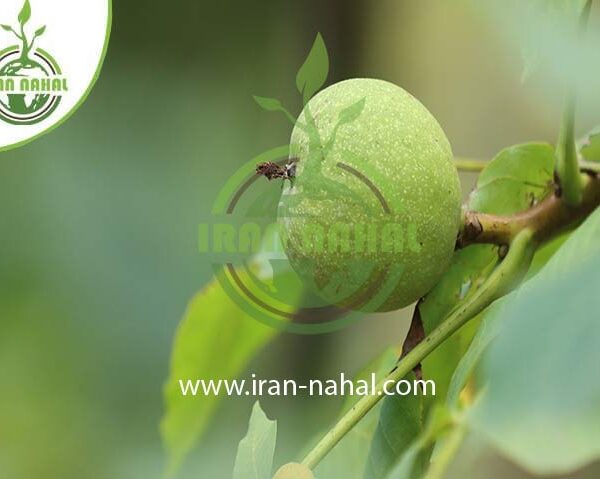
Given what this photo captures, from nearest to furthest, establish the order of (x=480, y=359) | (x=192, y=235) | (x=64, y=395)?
(x=480, y=359) → (x=192, y=235) → (x=64, y=395)

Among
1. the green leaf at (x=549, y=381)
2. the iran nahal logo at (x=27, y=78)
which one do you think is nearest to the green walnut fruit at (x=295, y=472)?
the green leaf at (x=549, y=381)

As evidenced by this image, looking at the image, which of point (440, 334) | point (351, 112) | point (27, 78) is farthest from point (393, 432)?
point (27, 78)

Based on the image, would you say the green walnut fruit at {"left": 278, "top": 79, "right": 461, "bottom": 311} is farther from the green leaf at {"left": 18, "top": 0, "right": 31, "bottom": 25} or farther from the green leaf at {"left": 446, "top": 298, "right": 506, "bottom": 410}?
the green leaf at {"left": 18, "top": 0, "right": 31, "bottom": 25}

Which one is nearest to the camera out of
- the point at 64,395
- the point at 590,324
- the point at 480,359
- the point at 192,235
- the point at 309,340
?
the point at 590,324

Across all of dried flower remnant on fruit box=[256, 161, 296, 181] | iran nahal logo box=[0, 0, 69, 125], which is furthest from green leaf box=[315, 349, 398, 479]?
iran nahal logo box=[0, 0, 69, 125]

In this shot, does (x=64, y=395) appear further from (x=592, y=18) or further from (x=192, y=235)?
(x=592, y=18)

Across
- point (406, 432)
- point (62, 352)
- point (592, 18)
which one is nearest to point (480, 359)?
point (406, 432)

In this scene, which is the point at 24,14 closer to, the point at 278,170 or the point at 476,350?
the point at 278,170
